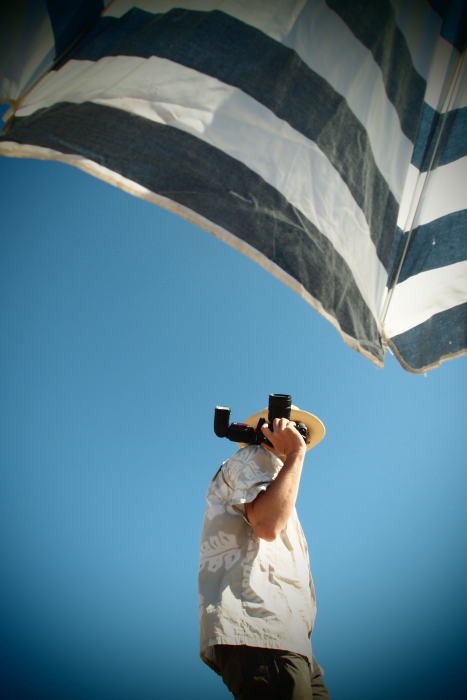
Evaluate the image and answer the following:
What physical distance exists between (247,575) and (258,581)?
5cm

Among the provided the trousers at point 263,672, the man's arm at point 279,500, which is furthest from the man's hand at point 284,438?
the trousers at point 263,672

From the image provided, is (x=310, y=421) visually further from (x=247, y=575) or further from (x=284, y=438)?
(x=247, y=575)

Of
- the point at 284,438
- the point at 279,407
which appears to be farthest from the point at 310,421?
the point at 284,438

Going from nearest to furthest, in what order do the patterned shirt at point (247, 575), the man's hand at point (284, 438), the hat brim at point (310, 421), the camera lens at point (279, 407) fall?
the patterned shirt at point (247, 575) → the man's hand at point (284, 438) → the camera lens at point (279, 407) → the hat brim at point (310, 421)

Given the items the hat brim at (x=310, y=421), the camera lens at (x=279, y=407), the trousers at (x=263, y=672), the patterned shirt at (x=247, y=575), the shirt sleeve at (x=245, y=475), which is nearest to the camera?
the trousers at (x=263, y=672)

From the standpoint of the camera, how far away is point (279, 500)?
4.24 feet

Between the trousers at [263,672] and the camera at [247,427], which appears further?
the camera at [247,427]

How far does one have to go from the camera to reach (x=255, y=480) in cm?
Answer: 141

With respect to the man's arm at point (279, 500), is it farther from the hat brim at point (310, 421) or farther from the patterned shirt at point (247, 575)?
the hat brim at point (310, 421)

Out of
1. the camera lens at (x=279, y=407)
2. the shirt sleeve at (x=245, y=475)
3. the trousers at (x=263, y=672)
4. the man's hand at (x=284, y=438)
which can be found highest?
the camera lens at (x=279, y=407)

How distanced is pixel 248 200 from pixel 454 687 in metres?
42.5

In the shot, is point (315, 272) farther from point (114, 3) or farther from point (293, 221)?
point (114, 3)

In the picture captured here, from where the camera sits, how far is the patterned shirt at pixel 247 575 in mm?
1173

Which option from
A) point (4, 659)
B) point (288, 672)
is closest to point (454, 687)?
point (4, 659)
